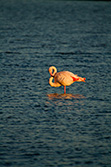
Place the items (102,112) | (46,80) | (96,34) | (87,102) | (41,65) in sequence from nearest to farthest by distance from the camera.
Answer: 1. (102,112)
2. (87,102)
3. (46,80)
4. (41,65)
5. (96,34)

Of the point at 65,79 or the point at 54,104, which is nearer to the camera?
the point at 54,104

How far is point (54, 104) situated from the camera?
16.0 meters

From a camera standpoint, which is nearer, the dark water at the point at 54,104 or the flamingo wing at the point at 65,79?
the dark water at the point at 54,104

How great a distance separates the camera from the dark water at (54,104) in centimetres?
1110

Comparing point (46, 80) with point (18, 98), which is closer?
point (18, 98)

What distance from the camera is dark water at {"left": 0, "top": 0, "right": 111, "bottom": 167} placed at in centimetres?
1110

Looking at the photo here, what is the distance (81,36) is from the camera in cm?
3359

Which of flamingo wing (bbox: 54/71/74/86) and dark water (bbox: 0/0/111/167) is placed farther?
flamingo wing (bbox: 54/71/74/86)

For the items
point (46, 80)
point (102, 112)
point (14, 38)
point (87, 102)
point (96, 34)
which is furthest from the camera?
point (96, 34)

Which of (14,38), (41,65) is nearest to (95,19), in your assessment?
(14,38)

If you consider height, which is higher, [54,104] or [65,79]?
[65,79]

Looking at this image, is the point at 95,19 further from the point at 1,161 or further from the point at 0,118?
the point at 1,161

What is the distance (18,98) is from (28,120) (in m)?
2.87

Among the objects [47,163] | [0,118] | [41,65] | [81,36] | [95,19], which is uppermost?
[95,19]
